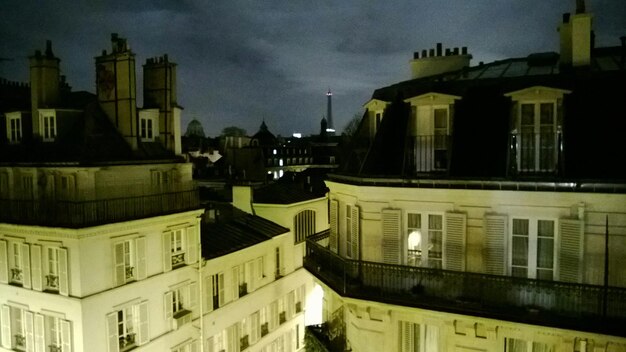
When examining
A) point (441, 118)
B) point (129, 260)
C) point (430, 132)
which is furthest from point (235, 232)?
point (441, 118)

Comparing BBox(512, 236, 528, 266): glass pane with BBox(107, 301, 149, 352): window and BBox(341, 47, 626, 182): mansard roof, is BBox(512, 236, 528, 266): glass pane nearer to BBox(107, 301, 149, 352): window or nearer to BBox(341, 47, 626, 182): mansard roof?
BBox(341, 47, 626, 182): mansard roof

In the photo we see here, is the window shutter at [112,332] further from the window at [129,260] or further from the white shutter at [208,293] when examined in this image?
the white shutter at [208,293]

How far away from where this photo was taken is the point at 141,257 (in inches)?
929

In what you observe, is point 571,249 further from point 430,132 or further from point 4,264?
point 4,264

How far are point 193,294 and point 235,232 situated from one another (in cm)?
533

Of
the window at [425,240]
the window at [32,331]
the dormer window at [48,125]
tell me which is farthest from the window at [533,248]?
the dormer window at [48,125]

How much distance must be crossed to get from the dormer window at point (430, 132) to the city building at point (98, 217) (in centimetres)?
1405

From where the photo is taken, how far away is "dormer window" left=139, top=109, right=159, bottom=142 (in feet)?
86.2

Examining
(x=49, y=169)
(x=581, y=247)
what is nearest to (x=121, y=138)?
(x=49, y=169)

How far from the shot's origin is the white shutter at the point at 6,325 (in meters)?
24.0

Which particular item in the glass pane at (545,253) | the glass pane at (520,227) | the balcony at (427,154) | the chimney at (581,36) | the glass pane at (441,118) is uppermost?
the chimney at (581,36)

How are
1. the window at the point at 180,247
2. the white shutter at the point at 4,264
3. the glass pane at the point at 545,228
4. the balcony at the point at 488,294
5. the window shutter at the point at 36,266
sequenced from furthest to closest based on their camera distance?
1. the window at the point at 180,247
2. the white shutter at the point at 4,264
3. the window shutter at the point at 36,266
4. the glass pane at the point at 545,228
5. the balcony at the point at 488,294

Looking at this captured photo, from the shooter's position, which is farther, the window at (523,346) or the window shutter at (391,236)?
the window shutter at (391,236)

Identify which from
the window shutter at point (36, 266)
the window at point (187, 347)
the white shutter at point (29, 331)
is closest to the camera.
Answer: the window shutter at point (36, 266)
